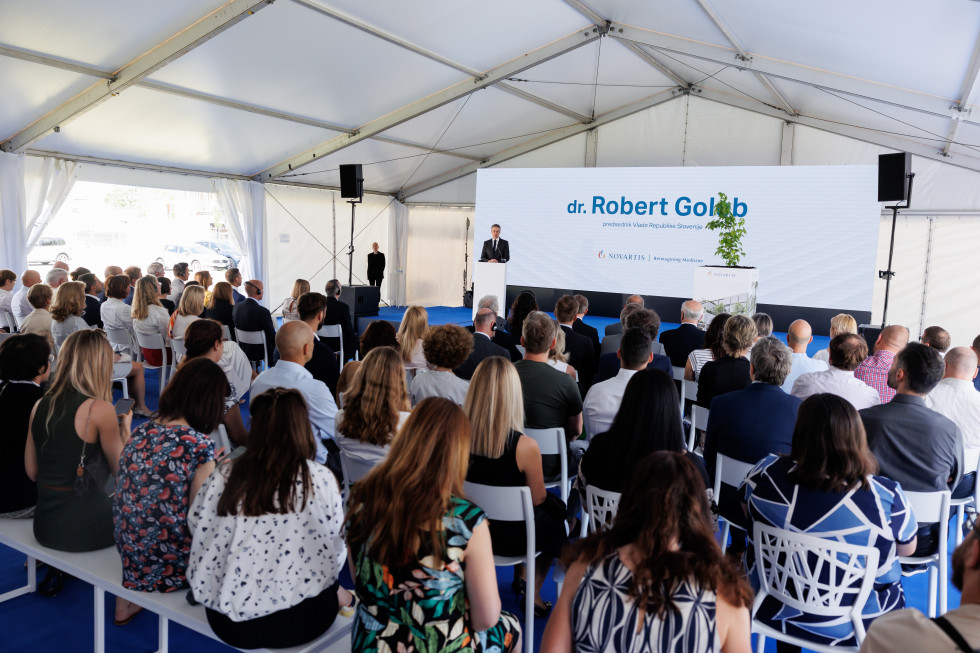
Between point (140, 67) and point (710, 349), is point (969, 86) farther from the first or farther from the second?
point (140, 67)

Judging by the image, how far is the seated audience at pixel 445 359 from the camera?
319 centimetres

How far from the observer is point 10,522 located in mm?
2590

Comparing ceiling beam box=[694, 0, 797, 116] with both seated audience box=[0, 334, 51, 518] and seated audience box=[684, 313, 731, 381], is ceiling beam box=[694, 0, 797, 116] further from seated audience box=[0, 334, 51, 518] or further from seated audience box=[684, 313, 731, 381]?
seated audience box=[0, 334, 51, 518]

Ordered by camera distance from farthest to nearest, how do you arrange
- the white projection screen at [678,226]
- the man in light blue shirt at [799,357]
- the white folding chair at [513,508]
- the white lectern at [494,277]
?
1. the white projection screen at [678,226]
2. the white lectern at [494,277]
3. the man in light blue shirt at [799,357]
4. the white folding chair at [513,508]

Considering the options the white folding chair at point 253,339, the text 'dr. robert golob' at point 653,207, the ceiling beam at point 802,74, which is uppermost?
the ceiling beam at point 802,74

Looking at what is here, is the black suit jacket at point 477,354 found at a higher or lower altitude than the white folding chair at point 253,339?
higher

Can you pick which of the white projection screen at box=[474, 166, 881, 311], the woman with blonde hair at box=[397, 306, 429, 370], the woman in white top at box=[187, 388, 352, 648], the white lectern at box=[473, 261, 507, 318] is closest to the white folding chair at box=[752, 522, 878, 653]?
the woman in white top at box=[187, 388, 352, 648]

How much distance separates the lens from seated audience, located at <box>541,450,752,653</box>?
1244 mm

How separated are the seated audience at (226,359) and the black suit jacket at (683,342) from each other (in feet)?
9.78

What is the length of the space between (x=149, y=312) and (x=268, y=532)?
4.61 m

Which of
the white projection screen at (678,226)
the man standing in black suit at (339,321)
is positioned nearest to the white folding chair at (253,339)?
the man standing in black suit at (339,321)

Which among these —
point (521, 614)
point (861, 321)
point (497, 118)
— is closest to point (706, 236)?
point (861, 321)

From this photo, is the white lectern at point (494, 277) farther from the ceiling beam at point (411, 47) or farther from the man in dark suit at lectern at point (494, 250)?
the ceiling beam at point (411, 47)

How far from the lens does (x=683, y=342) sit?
15.5 ft
